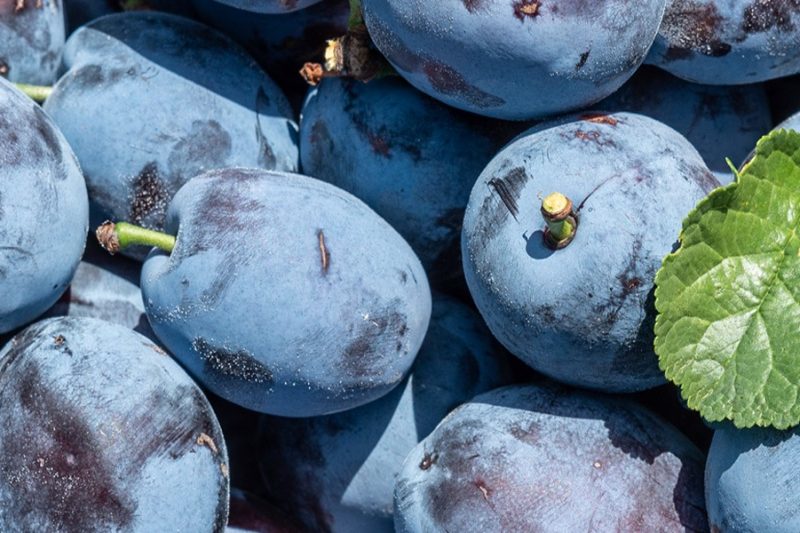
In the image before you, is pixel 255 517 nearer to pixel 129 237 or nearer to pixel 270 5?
pixel 129 237

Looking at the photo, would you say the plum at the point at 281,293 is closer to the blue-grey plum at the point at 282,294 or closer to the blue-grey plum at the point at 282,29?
the blue-grey plum at the point at 282,294

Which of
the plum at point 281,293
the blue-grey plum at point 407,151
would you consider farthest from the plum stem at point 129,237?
the blue-grey plum at point 407,151

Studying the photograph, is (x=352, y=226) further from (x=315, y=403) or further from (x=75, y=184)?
(x=75, y=184)

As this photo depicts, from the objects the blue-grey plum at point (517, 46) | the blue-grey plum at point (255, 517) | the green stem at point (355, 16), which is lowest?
the blue-grey plum at point (255, 517)

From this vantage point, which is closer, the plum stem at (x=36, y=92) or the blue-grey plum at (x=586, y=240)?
the blue-grey plum at (x=586, y=240)

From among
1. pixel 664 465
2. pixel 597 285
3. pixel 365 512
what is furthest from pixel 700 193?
pixel 365 512

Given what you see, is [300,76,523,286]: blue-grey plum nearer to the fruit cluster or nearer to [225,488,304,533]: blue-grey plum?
the fruit cluster

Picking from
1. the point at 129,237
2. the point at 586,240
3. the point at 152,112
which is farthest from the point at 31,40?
the point at 586,240
